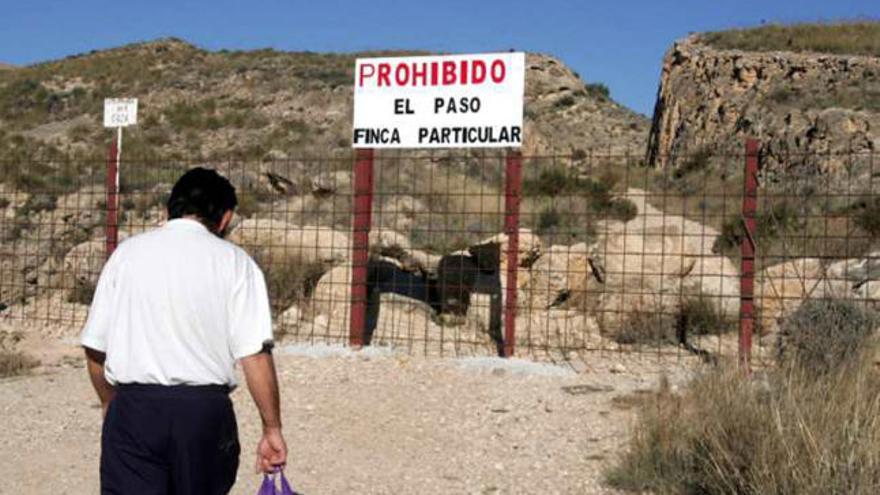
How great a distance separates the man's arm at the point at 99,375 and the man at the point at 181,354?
0.09m

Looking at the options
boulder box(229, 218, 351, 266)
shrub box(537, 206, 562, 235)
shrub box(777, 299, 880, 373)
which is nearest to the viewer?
shrub box(777, 299, 880, 373)

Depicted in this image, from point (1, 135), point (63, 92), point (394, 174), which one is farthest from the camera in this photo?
point (63, 92)

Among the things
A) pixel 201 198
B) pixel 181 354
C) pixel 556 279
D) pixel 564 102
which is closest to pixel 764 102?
pixel 564 102

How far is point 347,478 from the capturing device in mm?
6973

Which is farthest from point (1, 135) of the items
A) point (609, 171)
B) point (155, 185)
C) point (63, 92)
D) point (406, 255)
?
point (406, 255)

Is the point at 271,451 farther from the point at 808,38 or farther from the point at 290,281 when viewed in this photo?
the point at 808,38

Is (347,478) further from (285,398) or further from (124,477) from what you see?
(124,477)

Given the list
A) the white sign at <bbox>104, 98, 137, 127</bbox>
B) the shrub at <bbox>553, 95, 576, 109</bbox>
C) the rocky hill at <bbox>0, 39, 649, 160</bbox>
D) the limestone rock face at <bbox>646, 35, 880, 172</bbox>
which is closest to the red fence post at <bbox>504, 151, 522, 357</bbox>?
the white sign at <bbox>104, 98, 137, 127</bbox>

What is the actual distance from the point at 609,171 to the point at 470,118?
44.7ft

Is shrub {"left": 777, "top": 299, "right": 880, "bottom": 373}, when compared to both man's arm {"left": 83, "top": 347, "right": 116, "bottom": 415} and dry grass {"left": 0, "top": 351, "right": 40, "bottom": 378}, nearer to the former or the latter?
man's arm {"left": 83, "top": 347, "right": 116, "bottom": 415}

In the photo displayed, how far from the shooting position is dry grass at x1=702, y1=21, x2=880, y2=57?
3441 centimetres

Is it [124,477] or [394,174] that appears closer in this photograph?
[124,477]

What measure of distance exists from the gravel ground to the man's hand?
2.61 meters

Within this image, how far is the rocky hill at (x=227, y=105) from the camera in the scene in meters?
39.5
